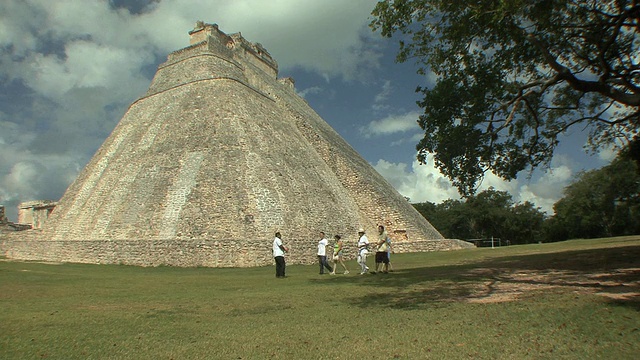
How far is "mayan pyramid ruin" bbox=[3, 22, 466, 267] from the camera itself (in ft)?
59.1

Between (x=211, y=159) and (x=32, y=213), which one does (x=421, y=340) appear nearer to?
(x=211, y=159)

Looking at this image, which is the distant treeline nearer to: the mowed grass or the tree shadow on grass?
the tree shadow on grass

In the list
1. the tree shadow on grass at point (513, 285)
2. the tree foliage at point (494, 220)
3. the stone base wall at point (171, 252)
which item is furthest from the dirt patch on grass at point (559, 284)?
the tree foliage at point (494, 220)

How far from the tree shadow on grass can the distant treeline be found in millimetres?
14297

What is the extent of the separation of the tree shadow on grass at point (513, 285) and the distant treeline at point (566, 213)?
1430cm

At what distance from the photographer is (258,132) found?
2319 cm

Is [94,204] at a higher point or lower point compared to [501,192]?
lower

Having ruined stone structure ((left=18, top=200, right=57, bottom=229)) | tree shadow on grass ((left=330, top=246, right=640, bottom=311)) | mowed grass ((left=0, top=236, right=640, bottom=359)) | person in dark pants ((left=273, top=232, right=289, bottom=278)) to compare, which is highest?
ruined stone structure ((left=18, top=200, right=57, bottom=229))

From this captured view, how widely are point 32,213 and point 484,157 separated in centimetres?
3606

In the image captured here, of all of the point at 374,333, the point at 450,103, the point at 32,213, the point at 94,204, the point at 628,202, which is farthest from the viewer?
the point at 628,202

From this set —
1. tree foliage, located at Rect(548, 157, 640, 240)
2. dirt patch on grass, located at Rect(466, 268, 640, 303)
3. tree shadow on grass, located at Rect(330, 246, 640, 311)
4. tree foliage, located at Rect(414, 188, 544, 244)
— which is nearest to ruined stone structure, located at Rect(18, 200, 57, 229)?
tree shadow on grass, located at Rect(330, 246, 640, 311)

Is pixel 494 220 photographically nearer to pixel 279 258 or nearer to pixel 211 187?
pixel 211 187

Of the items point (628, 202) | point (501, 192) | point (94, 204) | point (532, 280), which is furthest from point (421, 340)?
point (501, 192)

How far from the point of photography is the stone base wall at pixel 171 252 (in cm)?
1684
